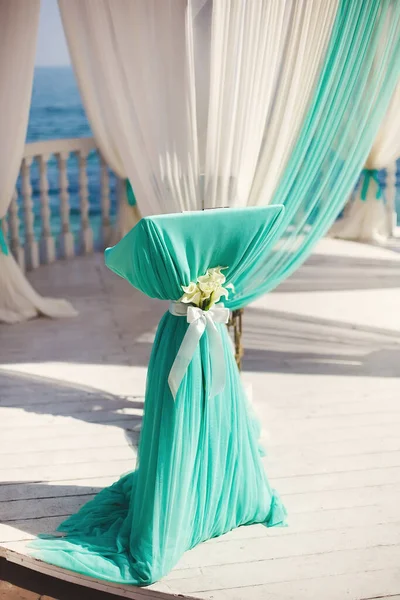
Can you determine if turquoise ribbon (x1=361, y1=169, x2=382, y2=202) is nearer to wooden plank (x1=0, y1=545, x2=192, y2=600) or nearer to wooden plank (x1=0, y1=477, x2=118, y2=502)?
wooden plank (x1=0, y1=477, x2=118, y2=502)

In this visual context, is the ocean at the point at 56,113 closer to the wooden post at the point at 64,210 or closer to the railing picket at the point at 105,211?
the railing picket at the point at 105,211

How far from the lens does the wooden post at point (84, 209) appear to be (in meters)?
5.77

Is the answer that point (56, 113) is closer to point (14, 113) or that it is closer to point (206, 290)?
point (14, 113)

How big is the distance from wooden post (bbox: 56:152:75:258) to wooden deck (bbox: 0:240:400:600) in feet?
1.62

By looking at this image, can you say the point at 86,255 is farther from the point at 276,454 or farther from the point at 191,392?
the point at 191,392

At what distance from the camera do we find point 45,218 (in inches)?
221

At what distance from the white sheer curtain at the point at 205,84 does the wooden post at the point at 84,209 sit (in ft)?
8.97

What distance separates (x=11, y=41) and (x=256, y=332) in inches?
77.6

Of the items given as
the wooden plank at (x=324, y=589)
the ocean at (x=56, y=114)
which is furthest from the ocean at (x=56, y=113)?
the wooden plank at (x=324, y=589)

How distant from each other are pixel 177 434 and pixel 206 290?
0.43 meters

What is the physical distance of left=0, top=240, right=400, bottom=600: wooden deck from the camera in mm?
2385

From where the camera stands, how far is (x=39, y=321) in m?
4.58

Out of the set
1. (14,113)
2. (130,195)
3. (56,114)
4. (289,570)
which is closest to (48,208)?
(130,195)

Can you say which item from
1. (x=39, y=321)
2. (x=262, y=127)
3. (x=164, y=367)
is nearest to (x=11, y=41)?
(x=39, y=321)
